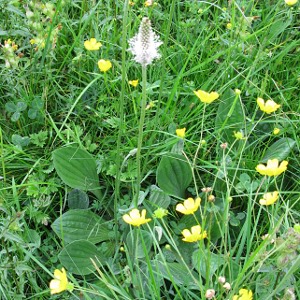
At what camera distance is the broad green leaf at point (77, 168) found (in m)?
1.70

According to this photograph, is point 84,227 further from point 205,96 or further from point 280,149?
point 280,149

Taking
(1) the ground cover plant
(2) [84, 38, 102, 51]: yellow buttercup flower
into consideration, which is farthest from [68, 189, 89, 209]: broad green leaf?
(2) [84, 38, 102, 51]: yellow buttercup flower

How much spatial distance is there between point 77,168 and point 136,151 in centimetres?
37

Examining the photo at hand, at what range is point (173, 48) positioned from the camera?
7.07 feet

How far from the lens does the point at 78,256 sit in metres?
1.57

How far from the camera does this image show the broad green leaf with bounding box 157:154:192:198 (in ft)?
5.53

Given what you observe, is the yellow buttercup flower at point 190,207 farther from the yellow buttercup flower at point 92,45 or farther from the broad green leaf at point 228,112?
the yellow buttercup flower at point 92,45

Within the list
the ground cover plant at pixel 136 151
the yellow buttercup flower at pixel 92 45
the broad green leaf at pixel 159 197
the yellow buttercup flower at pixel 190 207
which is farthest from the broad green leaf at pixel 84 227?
the yellow buttercup flower at pixel 92 45

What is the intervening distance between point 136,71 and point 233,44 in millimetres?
425

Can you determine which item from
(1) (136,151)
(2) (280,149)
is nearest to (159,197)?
(1) (136,151)

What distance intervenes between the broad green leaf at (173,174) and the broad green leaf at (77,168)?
241 millimetres

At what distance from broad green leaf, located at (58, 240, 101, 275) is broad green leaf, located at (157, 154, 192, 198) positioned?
324 mm

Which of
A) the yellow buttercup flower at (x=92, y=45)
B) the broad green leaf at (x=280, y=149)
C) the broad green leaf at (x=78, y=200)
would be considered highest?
the yellow buttercup flower at (x=92, y=45)

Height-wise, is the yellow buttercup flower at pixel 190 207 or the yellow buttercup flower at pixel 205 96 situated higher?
the yellow buttercup flower at pixel 205 96
